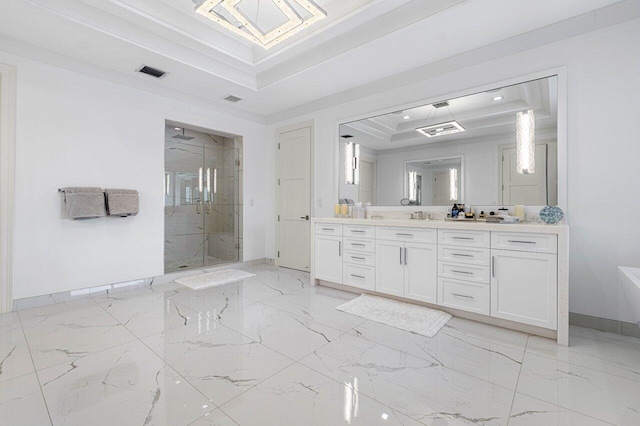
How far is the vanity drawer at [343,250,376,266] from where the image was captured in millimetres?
3357

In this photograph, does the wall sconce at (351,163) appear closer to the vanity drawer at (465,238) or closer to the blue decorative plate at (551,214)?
the vanity drawer at (465,238)

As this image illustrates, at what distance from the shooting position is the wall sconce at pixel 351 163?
4168mm

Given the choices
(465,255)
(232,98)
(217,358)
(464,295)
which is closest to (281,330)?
(217,358)

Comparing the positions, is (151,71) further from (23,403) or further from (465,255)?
(465,255)

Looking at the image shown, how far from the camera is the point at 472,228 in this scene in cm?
265

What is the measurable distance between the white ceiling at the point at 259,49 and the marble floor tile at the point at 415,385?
9.18 feet

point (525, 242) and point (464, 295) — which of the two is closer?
point (525, 242)

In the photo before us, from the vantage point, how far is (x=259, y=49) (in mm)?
3627

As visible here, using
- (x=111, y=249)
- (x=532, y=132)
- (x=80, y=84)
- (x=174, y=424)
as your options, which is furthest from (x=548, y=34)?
(x=111, y=249)

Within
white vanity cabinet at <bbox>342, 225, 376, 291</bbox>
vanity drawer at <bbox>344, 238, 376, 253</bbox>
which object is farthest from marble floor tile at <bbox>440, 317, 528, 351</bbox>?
vanity drawer at <bbox>344, 238, 376, 253</bbox>

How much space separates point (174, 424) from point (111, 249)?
115 inches

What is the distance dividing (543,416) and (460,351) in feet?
2.22

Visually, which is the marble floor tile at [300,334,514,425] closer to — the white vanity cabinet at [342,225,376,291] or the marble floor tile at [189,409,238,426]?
the marble floor tile at [189,409,238,426]

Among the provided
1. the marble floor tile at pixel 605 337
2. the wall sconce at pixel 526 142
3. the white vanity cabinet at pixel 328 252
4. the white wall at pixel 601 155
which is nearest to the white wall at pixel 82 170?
the white vanity cabinet at pixel 328 252
